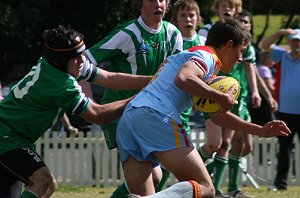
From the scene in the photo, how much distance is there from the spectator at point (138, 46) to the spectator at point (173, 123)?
131cm

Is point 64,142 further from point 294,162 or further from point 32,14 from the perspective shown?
point 32,14

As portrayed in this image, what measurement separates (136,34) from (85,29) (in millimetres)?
11863

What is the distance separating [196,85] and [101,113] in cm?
75

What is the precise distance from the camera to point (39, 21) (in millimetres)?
19344

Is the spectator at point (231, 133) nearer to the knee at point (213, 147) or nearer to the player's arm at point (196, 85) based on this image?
the knee at point (213, 147)

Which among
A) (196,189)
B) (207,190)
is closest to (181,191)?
(196,189)

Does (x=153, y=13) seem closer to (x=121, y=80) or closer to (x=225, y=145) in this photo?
(x=121, y=80)

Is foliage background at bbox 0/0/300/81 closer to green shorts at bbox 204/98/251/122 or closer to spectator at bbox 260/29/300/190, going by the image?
spectator at bbox 260/29/300/190

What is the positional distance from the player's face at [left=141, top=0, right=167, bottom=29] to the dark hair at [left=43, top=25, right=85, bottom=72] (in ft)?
5.34

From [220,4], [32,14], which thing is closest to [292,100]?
[220,4]

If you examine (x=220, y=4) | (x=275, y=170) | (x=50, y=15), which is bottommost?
(x=275, y=170)

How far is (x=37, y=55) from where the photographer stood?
19891 millimetres

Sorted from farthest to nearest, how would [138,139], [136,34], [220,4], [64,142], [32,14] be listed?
1. [32,14]
2. [64,142]
3. [220,4]
4. [136,34]
5. [138,139]

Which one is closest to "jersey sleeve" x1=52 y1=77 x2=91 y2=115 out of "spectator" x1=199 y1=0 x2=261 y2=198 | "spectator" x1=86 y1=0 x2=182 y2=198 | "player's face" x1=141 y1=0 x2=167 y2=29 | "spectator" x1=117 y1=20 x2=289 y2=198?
"spectator" x1=117 y1=20 x2=289 y2=198
